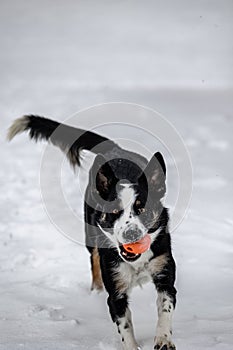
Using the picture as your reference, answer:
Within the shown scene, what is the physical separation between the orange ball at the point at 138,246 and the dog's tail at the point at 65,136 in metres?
1.29

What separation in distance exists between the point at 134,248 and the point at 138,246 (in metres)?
0.03

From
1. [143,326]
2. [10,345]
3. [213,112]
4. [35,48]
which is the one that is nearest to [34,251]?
[143,326]

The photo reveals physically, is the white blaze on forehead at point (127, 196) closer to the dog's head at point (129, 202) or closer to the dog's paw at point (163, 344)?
the dog's head at point (129, 202)

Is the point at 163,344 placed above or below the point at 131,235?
below

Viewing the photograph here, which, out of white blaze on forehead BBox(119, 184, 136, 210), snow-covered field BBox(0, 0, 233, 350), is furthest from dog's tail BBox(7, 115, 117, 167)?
white blaze on forehead BBox(119, 184, 136, 210)

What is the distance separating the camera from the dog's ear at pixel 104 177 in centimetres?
449

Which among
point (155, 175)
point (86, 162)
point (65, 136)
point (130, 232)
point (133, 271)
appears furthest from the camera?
point (86, 162)

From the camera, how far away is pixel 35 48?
1457 cm

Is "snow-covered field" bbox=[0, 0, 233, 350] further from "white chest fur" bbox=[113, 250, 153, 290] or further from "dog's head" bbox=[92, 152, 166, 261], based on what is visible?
"dog's head" bbox=[92, 152, 166, 261]

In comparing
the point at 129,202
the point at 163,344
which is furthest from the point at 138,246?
the point at 163,344

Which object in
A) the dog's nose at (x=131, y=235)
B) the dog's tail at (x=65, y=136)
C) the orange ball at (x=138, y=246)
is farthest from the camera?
the dog's tail at (x=65, y=136)

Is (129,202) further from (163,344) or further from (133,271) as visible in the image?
(163,344)

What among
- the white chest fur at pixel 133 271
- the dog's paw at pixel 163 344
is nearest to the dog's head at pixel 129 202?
Result: the white chest fur at pixel 133 271

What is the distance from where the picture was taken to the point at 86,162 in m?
6.13
